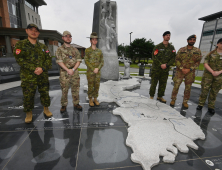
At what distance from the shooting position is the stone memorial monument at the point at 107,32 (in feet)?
23.0

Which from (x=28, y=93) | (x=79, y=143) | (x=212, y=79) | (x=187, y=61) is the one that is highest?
(x=187, y=61)

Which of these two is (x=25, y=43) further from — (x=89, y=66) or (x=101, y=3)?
(x=101, y=3)

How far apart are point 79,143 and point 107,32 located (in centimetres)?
656

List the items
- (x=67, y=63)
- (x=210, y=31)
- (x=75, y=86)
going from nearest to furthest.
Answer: (x=67, y=63) < (x=75, y=86) < (x=210, y=31)

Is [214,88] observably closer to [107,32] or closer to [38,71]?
[38,71]

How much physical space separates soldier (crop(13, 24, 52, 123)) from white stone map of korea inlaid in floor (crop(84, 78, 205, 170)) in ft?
5.73

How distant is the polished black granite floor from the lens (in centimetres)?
151

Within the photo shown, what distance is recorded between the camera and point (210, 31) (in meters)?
37.0

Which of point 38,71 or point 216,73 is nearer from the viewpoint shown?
point 38,71

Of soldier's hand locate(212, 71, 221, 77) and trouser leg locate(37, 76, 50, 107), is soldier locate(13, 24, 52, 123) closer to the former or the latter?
trouser leg locate(37, 76, 50, 107)

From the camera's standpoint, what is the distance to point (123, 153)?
66.5 inches

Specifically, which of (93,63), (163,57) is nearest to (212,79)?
(163,57)

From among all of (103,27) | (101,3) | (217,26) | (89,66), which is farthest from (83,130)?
(217,26)

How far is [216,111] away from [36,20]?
38.1 m
